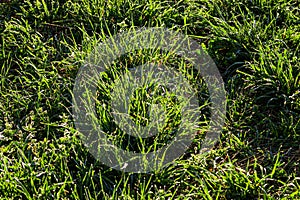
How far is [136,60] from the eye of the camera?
2.96 m

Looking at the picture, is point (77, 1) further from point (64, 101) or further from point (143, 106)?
point (143, 106)

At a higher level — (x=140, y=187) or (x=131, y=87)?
(x=131, y=87)

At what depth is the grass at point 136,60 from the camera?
239cm

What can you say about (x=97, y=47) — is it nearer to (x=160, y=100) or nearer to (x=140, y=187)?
(x=160, y=100)

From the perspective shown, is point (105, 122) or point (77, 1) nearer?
point (105, 122)

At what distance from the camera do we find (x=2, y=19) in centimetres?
339

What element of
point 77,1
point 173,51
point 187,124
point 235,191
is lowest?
point 235,191

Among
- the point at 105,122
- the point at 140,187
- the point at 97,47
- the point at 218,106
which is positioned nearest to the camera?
the point at 140,187

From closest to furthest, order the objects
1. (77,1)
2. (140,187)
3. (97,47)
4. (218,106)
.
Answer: (140,187)
(218,106)
(97,47)
(77,1)

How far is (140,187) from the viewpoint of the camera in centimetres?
235

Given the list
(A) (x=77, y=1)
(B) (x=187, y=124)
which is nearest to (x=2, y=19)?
(A) (x=77, y=1)

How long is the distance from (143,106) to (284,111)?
0.79m

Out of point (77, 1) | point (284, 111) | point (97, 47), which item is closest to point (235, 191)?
point (284, 111)

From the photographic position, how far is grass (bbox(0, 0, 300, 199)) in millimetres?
2395
